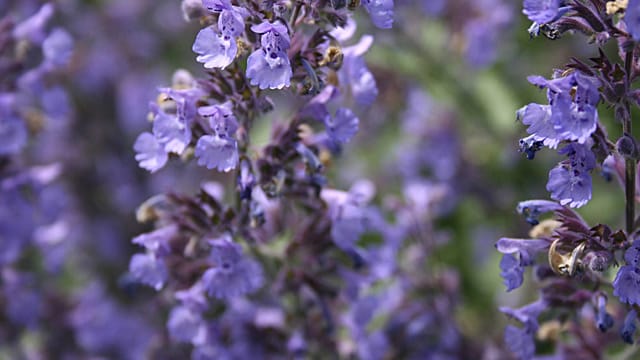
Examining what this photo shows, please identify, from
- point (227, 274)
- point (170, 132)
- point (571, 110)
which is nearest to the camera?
point (571, 110)

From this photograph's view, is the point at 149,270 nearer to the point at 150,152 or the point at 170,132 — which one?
the point at 150,152

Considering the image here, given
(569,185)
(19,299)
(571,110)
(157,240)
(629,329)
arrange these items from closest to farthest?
(571,110) < (569,185) < (629,329) < (157,240) < (19,299)

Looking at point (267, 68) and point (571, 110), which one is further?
point (267, 68)

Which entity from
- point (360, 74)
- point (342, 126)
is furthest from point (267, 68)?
point (360, 74)

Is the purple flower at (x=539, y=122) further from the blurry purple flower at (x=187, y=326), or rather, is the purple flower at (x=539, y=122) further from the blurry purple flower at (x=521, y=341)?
the blurry purple flower at (x=187, y=326)

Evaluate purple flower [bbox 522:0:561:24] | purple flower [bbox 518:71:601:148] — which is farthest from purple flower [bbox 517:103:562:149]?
purple flower [bbox 522:0:561:24]

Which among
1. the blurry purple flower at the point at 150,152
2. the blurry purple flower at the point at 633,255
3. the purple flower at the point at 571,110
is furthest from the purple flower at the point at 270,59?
the blurry purple flower at the point at 633,255
